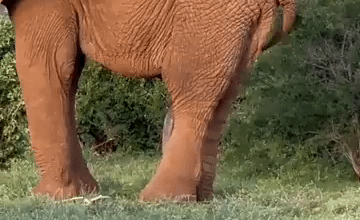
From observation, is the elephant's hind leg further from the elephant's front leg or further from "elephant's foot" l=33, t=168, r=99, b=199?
the elephant's front leg

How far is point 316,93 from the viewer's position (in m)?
9.95

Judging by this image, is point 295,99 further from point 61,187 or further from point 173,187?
point 61,187

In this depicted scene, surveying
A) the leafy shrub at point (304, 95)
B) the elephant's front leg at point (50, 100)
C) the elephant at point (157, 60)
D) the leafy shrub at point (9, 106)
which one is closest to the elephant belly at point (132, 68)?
the elephant at point (157, 60)

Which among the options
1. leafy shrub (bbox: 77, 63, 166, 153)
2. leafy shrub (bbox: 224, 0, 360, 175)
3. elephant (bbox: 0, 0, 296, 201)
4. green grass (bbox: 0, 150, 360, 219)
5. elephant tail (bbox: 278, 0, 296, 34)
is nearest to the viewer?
green grass (bbox: 0, 150, 360, 219)

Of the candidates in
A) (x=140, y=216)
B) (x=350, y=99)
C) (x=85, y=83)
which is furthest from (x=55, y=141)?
(x=85, y=83)

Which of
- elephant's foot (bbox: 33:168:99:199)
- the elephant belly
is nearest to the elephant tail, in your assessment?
the elephant belly

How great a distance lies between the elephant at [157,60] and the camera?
636 cm

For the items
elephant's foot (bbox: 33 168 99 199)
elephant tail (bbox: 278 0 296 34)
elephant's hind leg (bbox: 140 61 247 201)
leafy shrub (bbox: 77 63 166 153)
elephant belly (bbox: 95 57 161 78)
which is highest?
elephant tail (bbox: 278 0 296 34)

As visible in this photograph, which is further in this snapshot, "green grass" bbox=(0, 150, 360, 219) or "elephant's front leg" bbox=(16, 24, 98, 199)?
"elephant's front leg" bbox=(16, 24, 98, 199)

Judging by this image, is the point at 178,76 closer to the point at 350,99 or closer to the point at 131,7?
the point at 131,7

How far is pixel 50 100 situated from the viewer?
664 cm

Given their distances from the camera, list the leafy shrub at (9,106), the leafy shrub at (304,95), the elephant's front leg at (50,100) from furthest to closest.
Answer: the leafy shrub at (9,106) → the leafy shrub at (304,95) → the elephant's front leg at (50,100)

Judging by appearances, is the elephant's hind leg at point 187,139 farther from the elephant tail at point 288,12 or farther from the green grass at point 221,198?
the elephant tail at point 288,12

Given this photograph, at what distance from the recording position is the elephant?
6.36 metres
